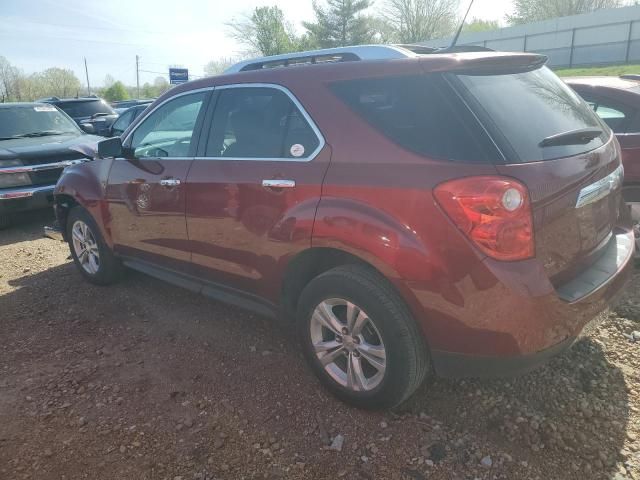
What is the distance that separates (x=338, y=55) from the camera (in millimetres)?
3043

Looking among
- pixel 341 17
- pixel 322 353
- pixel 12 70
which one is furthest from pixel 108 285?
pixel 12 70

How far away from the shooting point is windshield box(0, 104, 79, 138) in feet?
25.9

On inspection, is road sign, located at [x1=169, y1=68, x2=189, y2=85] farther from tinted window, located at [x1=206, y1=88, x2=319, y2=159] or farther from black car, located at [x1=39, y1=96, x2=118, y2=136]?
tinted window, located at [x1=206, y1=88, x2=319, y2=159]

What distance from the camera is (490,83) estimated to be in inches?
95.3

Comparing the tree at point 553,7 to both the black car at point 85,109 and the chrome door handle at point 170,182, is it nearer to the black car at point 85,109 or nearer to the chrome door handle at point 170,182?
the black car at point 85,109

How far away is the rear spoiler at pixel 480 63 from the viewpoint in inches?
92.6

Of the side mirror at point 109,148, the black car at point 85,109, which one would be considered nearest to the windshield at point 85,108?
the black car at point 85,109

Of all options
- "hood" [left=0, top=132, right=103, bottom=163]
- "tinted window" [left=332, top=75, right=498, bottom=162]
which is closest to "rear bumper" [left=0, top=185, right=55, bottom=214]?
"hood" [left=0, top=132, right=103, bottom=163]

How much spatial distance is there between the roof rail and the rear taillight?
0.89 metres

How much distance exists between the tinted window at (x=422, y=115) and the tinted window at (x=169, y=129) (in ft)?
4.50

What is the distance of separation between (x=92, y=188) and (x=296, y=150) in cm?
242

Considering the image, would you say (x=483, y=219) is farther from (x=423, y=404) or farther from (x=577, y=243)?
(x=423, y=404)

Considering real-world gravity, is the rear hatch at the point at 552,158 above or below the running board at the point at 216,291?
above

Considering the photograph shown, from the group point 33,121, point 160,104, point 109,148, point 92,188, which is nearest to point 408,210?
point 160,104
